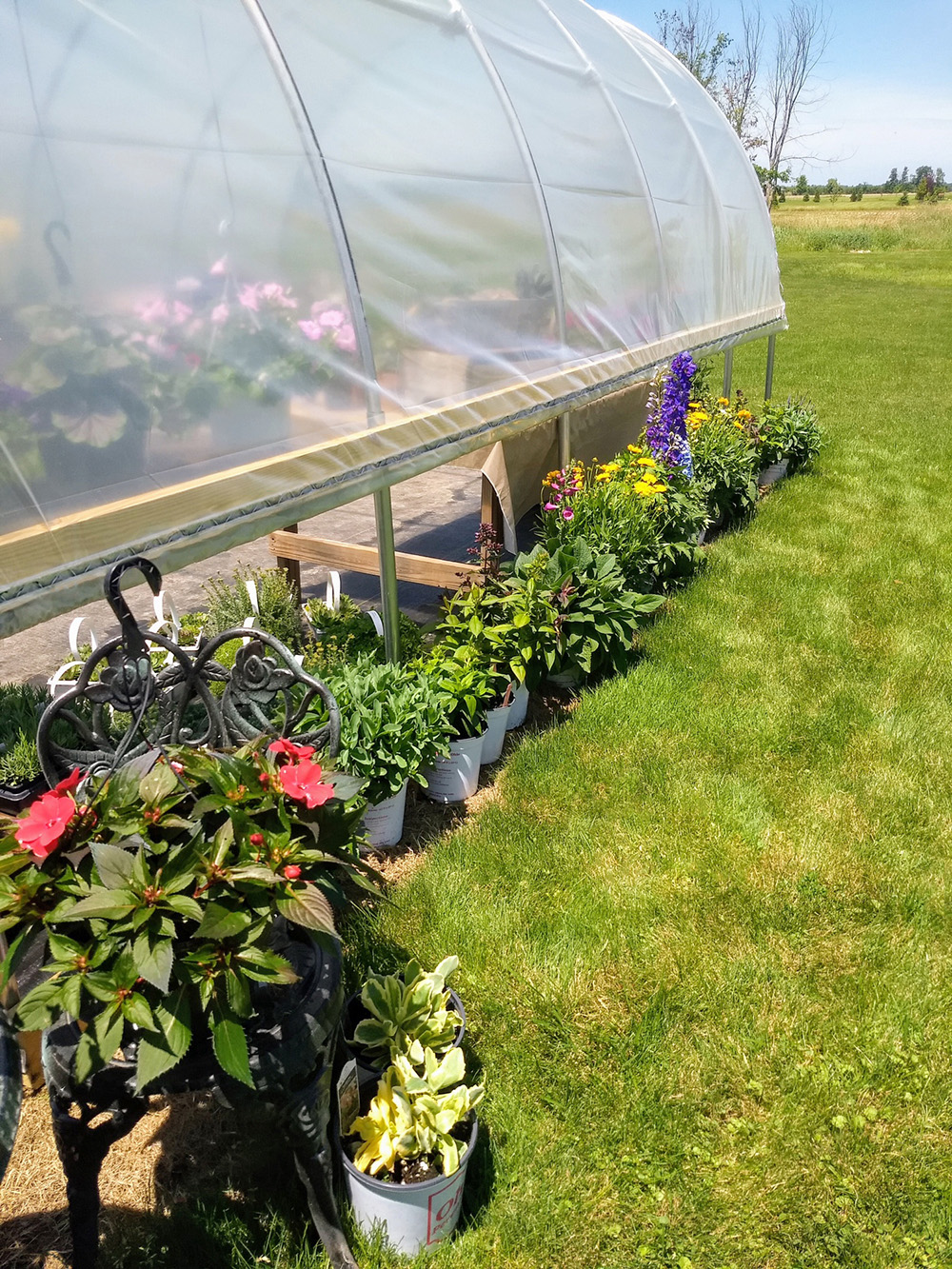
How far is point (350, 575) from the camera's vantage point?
6.15 meters

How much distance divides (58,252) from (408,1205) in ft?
7.64

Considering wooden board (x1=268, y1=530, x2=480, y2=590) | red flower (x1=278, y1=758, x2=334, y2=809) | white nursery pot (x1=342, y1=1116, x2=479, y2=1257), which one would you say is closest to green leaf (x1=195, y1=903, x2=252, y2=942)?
red flower (x1=278, y1=758, x2=334, y2=809)

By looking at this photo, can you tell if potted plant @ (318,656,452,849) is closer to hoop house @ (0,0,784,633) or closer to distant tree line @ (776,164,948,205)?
hoop house @ (0,0,784,633)

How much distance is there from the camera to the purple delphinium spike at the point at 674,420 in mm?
5621

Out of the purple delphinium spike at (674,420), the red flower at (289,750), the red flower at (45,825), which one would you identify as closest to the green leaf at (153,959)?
the red flower at (45,825)

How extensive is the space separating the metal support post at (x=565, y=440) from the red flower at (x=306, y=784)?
3793 mm

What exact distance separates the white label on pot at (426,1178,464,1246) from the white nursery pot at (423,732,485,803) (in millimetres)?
1633

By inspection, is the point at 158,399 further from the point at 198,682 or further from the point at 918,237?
the point at 918,237

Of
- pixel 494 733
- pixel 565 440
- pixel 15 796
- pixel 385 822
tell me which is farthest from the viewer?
pixel 565 440

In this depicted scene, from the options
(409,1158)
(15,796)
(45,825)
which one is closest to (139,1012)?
(45,825)

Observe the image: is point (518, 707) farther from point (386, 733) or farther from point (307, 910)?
point (307, 910)

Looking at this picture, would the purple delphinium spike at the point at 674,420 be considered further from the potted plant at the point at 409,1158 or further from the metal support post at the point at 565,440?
the potted plant at the point at 409,1158

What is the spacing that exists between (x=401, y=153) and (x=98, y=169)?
1.48 meters

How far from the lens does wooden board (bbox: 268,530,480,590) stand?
457 centimetres
